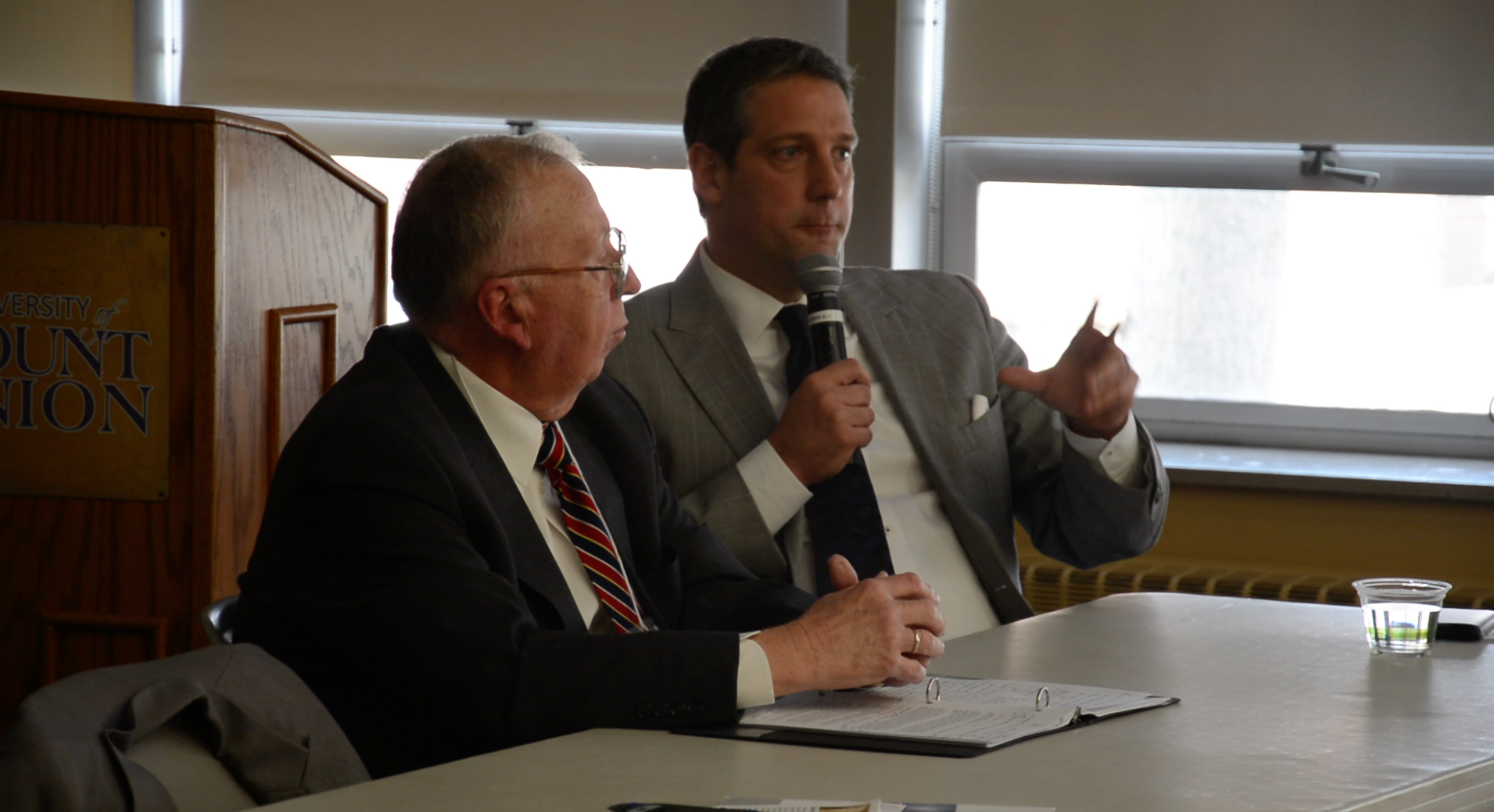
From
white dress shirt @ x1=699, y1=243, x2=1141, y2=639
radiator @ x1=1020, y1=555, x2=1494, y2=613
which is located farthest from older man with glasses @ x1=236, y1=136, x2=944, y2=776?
radiator @ x1=1020, y1=555, x2=1494, y2=613

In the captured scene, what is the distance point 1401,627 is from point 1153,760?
0.60 meters

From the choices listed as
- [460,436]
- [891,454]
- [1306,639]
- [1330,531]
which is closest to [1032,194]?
[1330,531]

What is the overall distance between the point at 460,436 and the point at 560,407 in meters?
0.17

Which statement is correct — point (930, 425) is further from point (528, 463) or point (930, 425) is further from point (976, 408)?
point (528, 463)

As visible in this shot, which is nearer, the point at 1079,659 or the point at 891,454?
the point at 1079,659

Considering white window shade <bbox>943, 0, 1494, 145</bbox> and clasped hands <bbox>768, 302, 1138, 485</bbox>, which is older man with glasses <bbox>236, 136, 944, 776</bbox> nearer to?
clasped hands <bbox>768, 302, 1138, 485</bbox>

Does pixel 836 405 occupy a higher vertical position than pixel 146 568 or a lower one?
higher

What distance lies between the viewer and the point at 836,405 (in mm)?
2111

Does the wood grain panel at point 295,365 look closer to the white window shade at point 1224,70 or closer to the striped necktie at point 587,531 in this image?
the striped necktie at point 587,531

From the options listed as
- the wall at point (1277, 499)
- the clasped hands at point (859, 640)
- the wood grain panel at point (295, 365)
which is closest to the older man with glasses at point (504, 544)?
the clasped hands at point (859, 640)

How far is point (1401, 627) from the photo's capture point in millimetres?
1674

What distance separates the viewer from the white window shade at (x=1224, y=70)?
10.7 ft

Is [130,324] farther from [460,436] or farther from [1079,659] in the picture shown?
[1079,659]

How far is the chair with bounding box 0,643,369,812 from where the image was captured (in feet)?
3.26
